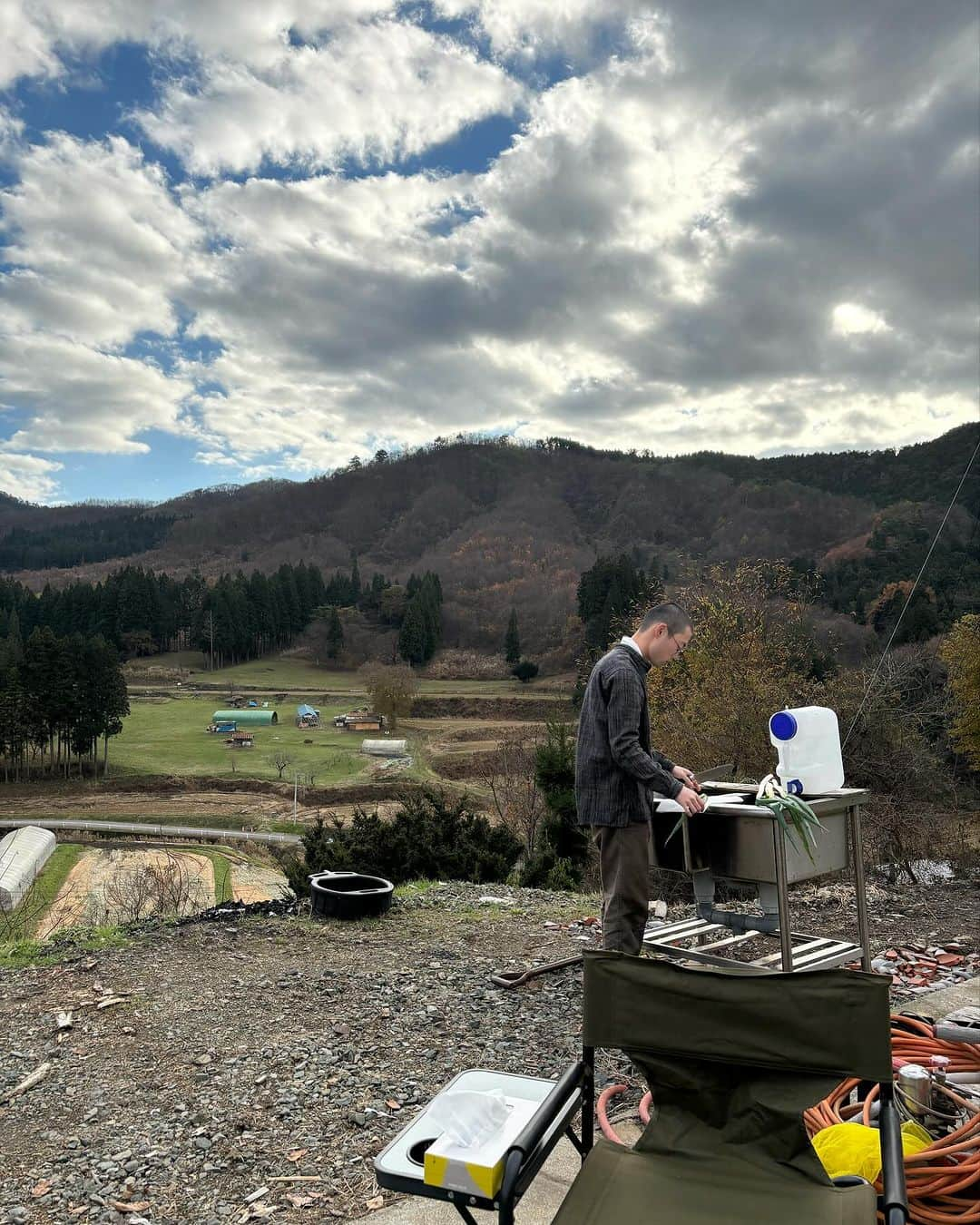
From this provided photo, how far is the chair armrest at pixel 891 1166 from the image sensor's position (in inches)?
66.6

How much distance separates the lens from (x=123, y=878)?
24.7m

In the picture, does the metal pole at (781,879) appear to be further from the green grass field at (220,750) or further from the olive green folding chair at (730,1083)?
the green grass field at (220,750)

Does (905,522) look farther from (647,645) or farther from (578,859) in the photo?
(647,645)

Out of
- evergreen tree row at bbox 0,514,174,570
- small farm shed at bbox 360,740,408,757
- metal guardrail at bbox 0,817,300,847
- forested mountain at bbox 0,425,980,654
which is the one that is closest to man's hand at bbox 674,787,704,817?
forested mountain at bbox 0,425,980,654

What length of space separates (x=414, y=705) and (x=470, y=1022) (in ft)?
188

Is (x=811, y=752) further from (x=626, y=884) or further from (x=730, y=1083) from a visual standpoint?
(x=730, y=1083)

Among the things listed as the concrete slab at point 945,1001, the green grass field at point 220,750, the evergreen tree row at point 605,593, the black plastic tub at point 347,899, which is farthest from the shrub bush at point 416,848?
the evergreen tree row at point 605,593

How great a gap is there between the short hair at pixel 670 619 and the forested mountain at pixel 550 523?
1797 cm

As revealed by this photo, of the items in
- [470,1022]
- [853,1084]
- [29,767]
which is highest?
[853,1084]

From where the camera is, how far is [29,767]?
49.3 m

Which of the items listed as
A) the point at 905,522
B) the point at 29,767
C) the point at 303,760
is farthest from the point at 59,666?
the point at 905,522

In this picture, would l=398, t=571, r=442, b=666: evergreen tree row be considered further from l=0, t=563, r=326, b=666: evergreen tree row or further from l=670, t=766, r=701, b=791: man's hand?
l=670, t=766, r=701, b=791: man's hand

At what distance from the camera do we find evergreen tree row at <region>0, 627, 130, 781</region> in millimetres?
47031

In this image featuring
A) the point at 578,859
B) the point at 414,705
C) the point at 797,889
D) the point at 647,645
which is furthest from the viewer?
the point at 414,705
